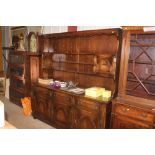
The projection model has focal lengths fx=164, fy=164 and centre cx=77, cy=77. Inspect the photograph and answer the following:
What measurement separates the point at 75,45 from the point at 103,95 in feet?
3.78

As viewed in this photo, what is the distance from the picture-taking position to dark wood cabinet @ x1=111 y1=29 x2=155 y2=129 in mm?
2031

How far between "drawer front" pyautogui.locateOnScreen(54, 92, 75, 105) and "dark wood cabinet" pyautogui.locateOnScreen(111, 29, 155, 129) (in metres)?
0.80

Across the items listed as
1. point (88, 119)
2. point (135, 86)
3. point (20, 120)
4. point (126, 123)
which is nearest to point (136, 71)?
point (135, 86)

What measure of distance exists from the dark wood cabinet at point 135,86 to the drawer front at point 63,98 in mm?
797

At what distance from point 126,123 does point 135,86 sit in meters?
0.51

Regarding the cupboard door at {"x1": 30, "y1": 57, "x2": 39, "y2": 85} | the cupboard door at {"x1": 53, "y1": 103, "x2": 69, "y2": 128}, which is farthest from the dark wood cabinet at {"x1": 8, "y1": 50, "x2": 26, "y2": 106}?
the cupboard door at {"x1": 53, "y1": 103, "x2": 69, "y2": 128}

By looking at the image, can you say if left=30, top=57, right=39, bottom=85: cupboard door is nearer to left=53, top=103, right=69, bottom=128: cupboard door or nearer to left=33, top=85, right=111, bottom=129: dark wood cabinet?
left=33, top=85, right=111, bottom=129: dark wood cabinet

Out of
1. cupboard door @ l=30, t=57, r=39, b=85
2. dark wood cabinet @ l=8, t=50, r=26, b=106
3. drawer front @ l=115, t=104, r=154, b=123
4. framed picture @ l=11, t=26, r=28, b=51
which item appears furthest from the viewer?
framed picture @ l=11, t=26, r=28, b=51

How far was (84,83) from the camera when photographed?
3.17 meters

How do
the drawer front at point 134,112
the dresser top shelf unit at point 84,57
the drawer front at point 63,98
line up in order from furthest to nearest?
the drawer front at point 63,98 < the dresser top shelf unit at point 84,57 < the drawer front at point 134,112

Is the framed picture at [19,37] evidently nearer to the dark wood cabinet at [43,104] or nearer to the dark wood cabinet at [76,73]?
the dark wood cabinet at [76,73]

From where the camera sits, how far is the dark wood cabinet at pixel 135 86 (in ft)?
6.66

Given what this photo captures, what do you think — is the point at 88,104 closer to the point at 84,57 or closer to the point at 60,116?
the point at 60,116

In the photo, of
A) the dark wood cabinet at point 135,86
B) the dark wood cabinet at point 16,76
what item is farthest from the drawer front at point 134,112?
the dark wood cabinet at point 16,76
